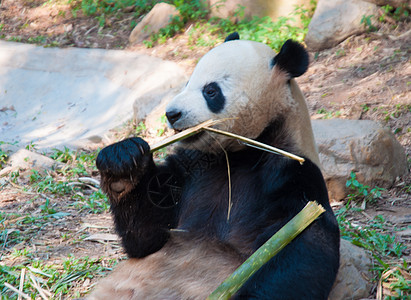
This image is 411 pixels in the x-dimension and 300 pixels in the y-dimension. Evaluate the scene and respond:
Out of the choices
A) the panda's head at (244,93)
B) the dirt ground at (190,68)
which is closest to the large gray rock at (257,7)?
the dirt ground at (190,68)

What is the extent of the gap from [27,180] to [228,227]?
335cm

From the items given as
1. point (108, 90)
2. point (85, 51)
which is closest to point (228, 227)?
point (108, 90)

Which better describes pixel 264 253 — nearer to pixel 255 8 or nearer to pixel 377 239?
pixel 377 239

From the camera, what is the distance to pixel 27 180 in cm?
570

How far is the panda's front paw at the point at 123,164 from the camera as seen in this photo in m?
2.96

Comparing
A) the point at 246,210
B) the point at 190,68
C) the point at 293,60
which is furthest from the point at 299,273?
the point at 190,68

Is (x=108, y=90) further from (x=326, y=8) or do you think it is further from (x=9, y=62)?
(x=326, y=8)

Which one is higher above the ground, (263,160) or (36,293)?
(263,160)

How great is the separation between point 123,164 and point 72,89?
24.1 feet

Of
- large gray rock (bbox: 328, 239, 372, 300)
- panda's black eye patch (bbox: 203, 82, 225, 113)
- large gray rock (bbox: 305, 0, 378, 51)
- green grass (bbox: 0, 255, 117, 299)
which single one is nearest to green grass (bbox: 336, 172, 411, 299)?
large gray rock (bbox: 328, 239, 372, 300)

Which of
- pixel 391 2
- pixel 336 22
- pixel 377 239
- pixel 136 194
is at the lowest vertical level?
pixel 336 22

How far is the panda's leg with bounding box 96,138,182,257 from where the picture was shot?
298cm

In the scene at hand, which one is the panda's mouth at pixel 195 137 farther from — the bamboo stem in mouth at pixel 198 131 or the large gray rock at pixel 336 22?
the large gray rock at pixel 336 22

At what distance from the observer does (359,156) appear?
4.96 m
